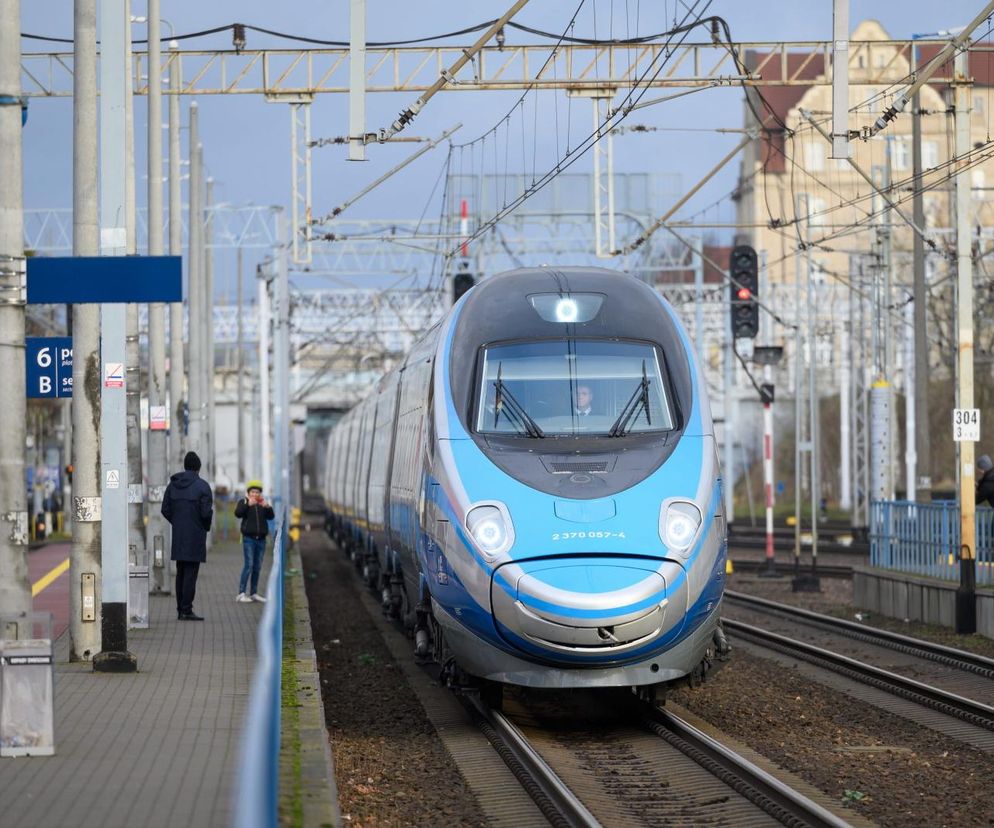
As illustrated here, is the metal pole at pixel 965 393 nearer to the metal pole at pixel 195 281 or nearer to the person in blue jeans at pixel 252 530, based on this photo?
the person in blue jeans at pixel 252 530

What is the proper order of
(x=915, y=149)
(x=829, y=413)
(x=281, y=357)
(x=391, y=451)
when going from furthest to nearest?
(x=829, y=413) < (x=281, y=357) < (x=915, y=149) < (x=391, y=451)

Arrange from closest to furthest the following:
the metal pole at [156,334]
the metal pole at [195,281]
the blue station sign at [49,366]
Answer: the blue station sign at [49,366] < the metal pole at [156,334] < the metal pole at [195,281]

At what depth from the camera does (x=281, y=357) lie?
44281 mm

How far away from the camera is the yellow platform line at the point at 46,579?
26.2 m

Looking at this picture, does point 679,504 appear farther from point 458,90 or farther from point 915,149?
point 915,149

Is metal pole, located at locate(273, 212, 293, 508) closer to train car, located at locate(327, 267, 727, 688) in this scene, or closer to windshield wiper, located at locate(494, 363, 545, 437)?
train car, located at locate(327, 267, 727, 688)

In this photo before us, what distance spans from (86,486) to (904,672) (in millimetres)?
8035

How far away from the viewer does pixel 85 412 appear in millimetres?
14719

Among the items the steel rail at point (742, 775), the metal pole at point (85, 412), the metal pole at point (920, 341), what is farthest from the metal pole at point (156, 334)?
the metal pole at point (920, 341)

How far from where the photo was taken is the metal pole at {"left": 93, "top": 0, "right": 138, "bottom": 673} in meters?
14.6

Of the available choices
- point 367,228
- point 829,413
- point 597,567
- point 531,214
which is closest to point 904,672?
point 597,567

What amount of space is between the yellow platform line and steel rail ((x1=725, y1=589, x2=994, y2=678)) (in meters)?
10.7

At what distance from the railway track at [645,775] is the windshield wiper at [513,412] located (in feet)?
7.05

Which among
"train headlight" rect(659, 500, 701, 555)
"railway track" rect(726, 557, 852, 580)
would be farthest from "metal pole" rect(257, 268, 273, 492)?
"train headlight" rect(659, 500, 701, 555)
